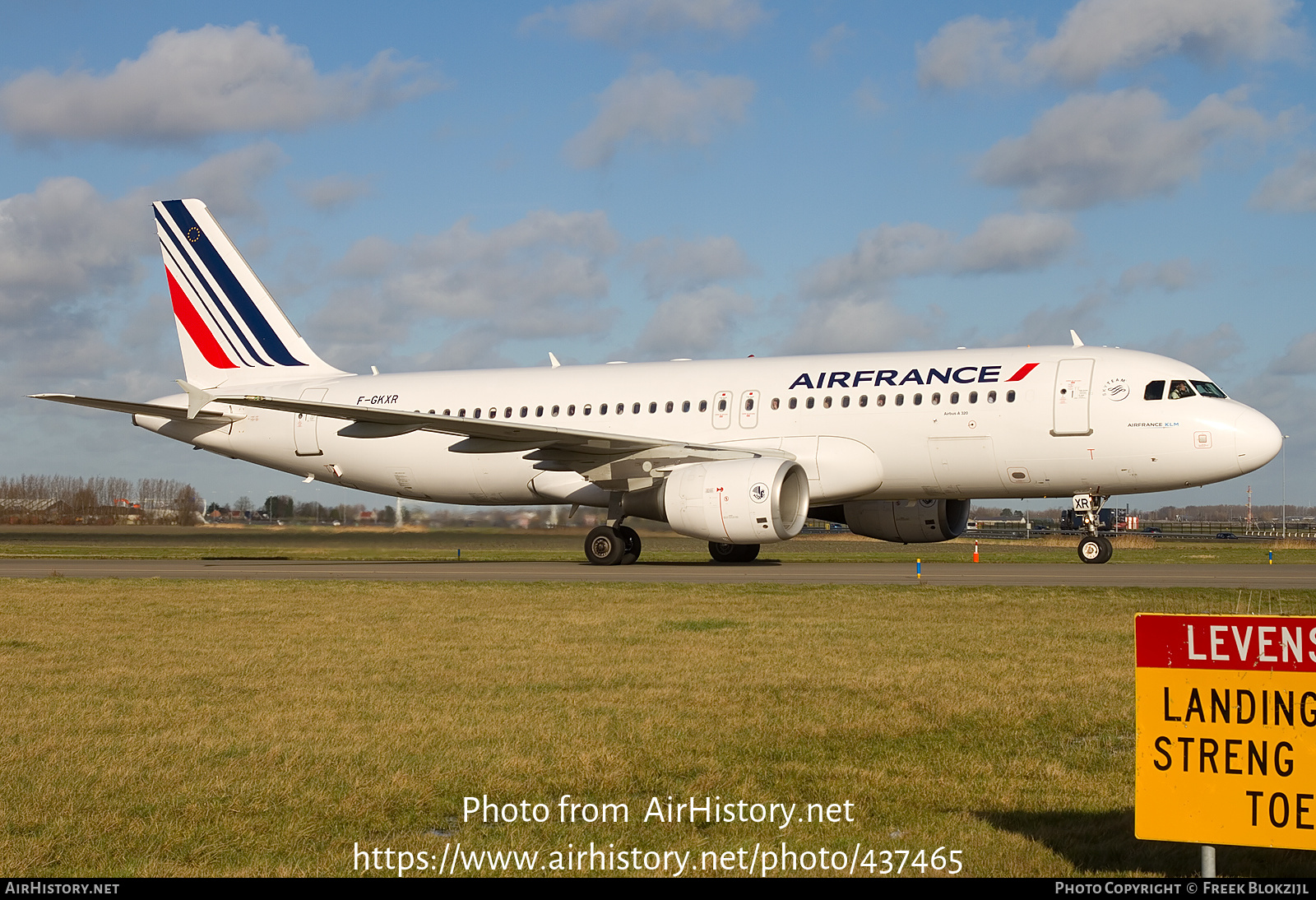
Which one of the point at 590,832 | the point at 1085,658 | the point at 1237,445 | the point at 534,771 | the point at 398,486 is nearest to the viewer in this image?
the point at 590,832

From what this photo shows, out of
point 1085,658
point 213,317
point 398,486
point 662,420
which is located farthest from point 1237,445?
A: point 213,317

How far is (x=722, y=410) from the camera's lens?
25.3m

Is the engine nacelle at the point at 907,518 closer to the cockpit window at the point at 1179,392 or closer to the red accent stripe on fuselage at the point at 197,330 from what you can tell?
the cockpit window at the point at 1179,392

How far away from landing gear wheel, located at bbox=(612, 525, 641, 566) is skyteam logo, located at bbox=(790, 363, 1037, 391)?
4.66m

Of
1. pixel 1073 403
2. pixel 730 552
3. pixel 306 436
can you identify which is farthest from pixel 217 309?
pixel 1073 403

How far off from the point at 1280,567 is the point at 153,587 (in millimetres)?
19779

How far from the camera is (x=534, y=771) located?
21.0 ft

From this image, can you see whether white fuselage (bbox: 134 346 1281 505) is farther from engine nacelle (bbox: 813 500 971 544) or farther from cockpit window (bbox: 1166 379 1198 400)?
engine nacelle (bbox: 813 500 971 544)

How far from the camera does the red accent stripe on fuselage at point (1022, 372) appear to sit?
22.9 meters

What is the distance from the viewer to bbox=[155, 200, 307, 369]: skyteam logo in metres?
30.8

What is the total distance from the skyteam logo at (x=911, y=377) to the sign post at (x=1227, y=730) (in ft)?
63.2

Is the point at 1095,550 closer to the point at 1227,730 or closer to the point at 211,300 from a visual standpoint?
the point at 1227,730

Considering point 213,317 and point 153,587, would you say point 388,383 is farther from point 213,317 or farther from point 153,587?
point 153,587

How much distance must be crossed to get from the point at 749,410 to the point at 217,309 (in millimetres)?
14463
